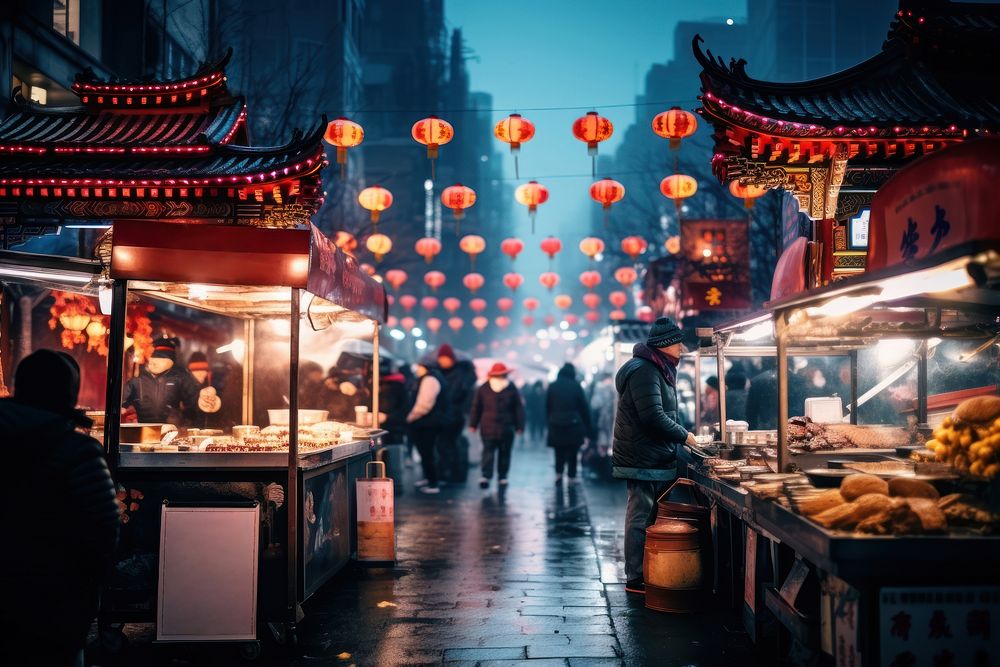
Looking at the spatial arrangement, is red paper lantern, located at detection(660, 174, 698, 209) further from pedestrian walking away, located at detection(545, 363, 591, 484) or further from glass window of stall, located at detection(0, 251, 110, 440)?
glass window of stall, located at detection(0, 251, 110, 440)

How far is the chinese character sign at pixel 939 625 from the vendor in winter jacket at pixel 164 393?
8305 millimetres

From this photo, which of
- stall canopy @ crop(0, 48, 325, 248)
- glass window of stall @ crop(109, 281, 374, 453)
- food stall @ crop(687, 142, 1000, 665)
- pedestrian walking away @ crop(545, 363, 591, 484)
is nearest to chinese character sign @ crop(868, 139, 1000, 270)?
food stall @ crop(687, 142, 1000, 665)

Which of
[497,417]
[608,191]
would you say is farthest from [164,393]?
[608,191]

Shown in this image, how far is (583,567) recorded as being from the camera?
929 centimetres

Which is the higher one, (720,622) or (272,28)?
(272,28)

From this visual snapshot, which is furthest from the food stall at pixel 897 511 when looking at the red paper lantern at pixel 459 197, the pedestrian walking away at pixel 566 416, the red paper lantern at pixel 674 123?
the red paper lantern at pixel 459 197

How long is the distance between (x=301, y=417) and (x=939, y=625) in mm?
7263

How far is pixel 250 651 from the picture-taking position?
6.22 m

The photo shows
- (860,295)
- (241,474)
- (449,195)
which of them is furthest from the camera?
(449,195)

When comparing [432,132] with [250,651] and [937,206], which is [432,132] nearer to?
[250,651]

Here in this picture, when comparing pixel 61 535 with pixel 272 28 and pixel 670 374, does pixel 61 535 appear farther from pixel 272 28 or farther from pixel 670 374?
pixel 272 28

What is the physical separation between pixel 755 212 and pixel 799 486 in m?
21.3

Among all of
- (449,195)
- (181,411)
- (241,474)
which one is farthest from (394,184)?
(241,474)

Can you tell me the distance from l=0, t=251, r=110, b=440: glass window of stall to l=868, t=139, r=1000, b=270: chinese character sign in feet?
21.0
